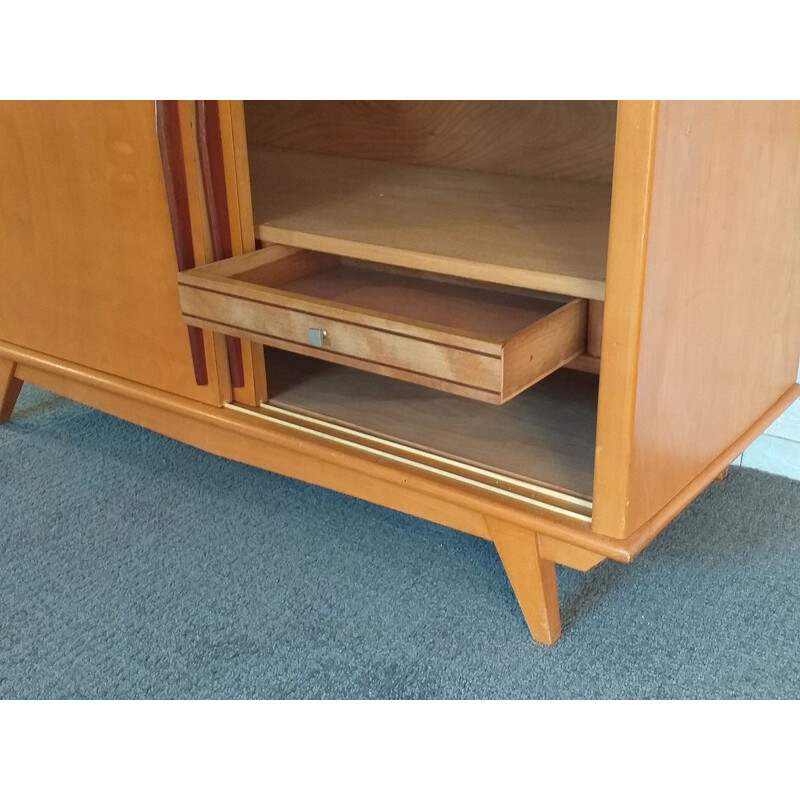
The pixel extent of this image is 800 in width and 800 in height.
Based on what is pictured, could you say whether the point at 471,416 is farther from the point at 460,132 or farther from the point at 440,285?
the point at 460,132

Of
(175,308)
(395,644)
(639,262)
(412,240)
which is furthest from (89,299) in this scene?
(639,262)

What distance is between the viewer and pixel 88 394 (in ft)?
4.06

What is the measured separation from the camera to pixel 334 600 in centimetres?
100

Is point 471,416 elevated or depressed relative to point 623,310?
depressed

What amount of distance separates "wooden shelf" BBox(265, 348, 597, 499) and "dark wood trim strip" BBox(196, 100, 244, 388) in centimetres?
13

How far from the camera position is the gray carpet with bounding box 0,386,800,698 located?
88 centimetres

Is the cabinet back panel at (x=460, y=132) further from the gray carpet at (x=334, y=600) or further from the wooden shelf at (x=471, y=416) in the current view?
the gray carpet at (x=334, y=600)

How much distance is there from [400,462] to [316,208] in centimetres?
32

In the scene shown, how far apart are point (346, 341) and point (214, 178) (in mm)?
250

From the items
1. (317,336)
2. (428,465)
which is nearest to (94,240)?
(317,336)

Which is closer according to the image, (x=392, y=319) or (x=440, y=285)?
(x=392, y=319)

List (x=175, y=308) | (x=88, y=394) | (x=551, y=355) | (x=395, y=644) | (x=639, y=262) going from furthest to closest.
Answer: (x=88, y=394), (x=175, y=308), (x=395, y=644), (x=551, y=355), (x=639, y=262)

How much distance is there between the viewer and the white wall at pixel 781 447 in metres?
1.19

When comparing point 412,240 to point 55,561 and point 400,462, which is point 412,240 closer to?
point 400,462
